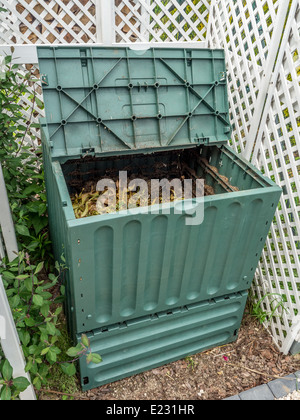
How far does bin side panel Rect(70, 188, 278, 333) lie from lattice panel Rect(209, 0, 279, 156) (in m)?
0.84

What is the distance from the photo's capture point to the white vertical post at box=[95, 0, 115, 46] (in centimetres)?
281

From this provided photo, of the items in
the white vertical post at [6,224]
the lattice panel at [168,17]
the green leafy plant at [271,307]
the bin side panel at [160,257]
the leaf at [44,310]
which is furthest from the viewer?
the lattice panel at [168,17]

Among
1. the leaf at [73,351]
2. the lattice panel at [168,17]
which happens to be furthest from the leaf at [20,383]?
the lattice panel at [168,17]

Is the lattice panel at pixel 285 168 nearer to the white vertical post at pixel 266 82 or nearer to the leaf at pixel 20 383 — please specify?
the white vertical post at pixel 266 82

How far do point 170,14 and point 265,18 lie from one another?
1.32 m

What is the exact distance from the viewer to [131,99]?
1853 mm

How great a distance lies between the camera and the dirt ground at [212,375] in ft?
6.37

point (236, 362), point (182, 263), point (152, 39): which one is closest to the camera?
point (182, 263)

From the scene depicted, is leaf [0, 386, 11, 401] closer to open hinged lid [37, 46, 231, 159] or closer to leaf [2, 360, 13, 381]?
leaf [2, 360, 13, 381]

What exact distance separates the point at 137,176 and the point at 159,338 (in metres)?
1.06

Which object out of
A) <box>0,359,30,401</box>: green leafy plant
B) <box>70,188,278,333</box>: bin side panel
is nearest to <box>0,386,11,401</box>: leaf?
<box>0,359,30,401</box>: green leafy plant
